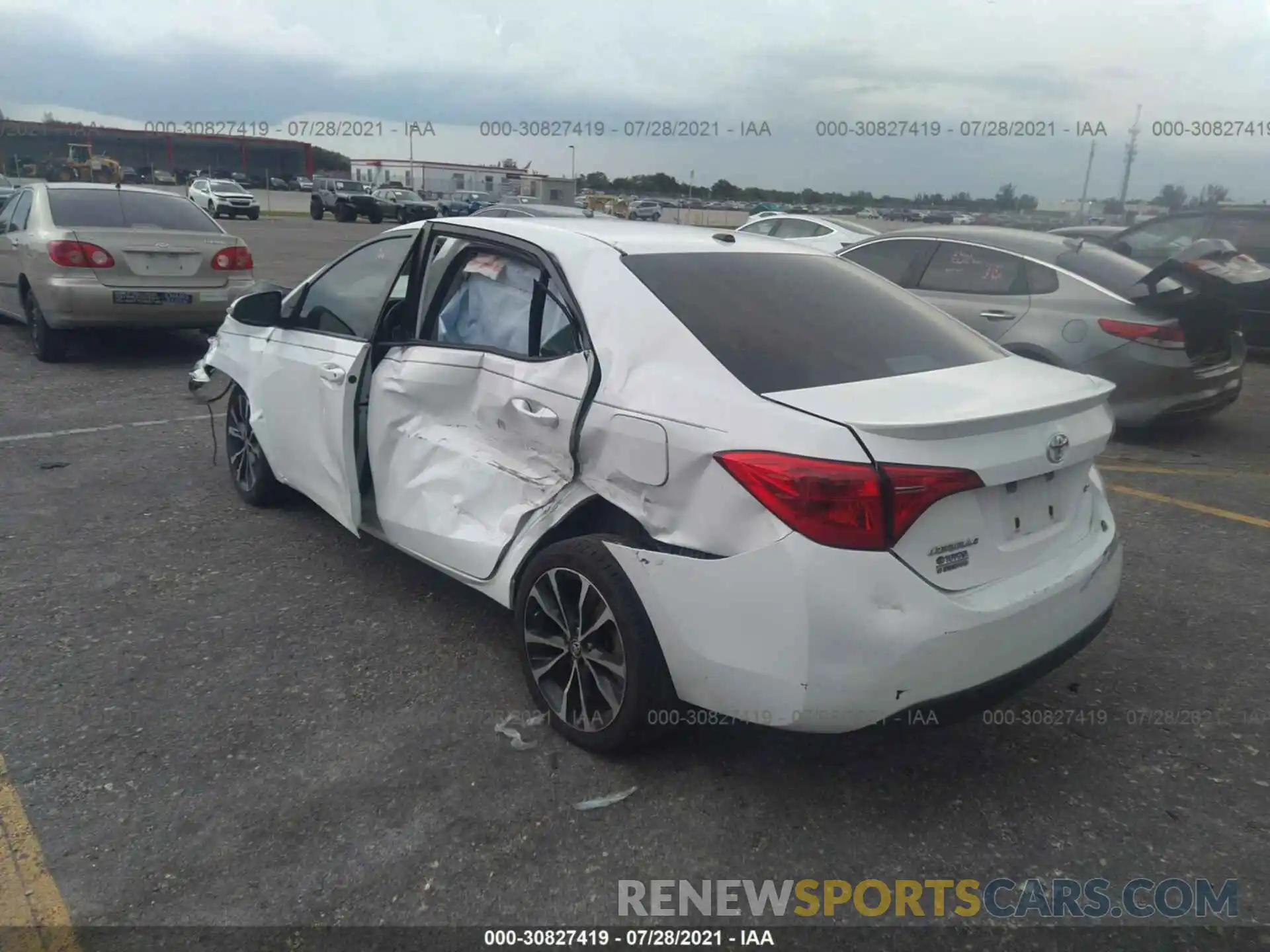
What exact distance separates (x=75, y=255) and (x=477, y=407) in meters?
6.48

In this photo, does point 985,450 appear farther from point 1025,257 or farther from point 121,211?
point 121,211

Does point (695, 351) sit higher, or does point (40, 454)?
point (695, 351)

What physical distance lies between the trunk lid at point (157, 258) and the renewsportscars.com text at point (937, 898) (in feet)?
25.3

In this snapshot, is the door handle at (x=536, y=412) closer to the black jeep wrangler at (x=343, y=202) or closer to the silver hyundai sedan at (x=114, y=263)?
the silver hyundai sedan at (x=114, y=263)

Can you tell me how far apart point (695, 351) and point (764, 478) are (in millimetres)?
550

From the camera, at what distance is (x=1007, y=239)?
7.71m

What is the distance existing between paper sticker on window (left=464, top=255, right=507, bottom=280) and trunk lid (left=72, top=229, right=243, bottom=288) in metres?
5.90

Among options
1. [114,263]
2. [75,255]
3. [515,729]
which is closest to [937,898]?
[515,729]

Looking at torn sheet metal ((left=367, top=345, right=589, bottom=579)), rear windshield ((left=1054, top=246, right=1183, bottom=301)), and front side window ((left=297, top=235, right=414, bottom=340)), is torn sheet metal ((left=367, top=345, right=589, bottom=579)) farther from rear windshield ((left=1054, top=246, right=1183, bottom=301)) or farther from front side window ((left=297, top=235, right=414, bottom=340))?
rear windshield ((left=1054, top=246, right=1183, bottom=301))

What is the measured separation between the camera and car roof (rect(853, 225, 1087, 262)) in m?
7.46

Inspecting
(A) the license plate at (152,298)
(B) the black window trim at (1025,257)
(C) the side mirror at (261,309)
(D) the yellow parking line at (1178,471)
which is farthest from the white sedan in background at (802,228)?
(C) the side mirror at (261,309)

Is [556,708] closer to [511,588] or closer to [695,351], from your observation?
[511,588]

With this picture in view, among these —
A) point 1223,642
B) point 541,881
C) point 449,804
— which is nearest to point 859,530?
point 541,881

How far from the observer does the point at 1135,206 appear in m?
26.9
